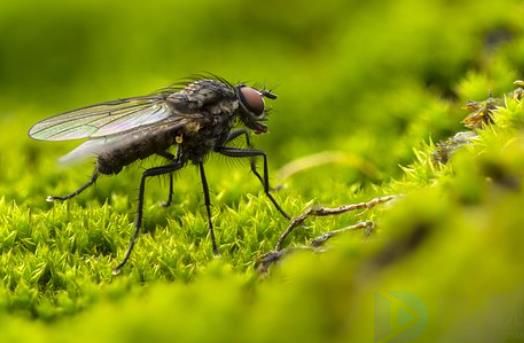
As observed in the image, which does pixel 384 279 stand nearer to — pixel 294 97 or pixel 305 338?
pixel 305 338

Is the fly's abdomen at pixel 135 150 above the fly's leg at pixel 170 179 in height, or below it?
above

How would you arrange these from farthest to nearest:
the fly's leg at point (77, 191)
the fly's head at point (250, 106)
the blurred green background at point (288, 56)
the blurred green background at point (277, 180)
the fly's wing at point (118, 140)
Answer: the blurred green background at point (288, 56), the fly's head at point (250, 106), the fly's leg at point (77, 191), the fly's wing at point (118, 140), the blurred green background at point (277, 180)

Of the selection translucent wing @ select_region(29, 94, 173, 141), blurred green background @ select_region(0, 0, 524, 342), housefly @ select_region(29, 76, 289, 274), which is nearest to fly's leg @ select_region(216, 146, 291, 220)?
housefly @ select_region(29, 76, 289, 274)

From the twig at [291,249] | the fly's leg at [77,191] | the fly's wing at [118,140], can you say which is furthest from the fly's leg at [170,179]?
the twig at [291,249]

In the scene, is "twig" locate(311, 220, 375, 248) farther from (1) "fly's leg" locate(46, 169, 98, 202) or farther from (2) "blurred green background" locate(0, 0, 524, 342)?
(1) "fly's leg" locate(46, 169, 98, 202)

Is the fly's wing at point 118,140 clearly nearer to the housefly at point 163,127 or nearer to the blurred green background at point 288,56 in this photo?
the housefly at point 163,127

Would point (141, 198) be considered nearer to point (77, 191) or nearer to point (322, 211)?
point (77, 191)

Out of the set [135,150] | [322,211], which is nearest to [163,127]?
[135,150]

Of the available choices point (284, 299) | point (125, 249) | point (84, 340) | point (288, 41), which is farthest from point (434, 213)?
point (288, 41)
